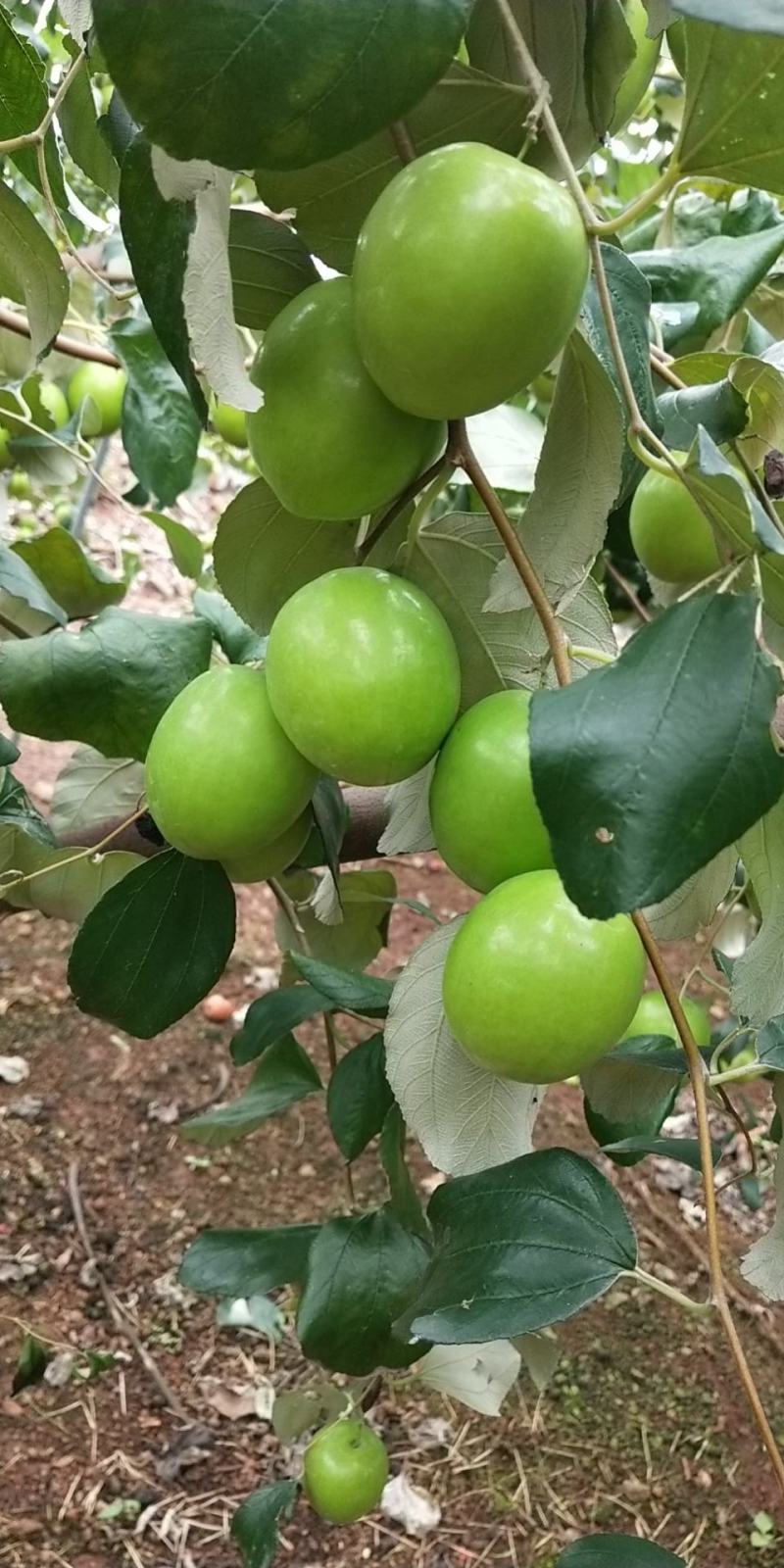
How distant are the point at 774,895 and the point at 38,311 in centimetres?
51

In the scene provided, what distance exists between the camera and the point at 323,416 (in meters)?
0.48

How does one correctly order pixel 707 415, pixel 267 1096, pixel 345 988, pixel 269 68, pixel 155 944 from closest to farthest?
1. pixel 269 68
2. pixel 707 415
3. pixel 155 944
4. pixel 345 988
5. pixel 267 1096

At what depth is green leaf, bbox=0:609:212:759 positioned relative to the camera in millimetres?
784

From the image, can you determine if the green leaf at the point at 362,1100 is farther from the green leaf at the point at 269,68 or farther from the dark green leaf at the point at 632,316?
the green leaf at the point at 269,68

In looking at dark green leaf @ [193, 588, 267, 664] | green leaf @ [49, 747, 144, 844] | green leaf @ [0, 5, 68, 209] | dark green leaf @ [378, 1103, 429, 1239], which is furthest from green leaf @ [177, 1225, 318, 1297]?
green leaf @ [0, 5, 68, 209]

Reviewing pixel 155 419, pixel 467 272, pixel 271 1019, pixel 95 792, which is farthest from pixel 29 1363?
pixel 467 272

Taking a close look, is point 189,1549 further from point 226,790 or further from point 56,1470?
point 226,790

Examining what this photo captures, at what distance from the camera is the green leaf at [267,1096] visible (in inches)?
47.6

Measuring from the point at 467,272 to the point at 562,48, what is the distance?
19 cm

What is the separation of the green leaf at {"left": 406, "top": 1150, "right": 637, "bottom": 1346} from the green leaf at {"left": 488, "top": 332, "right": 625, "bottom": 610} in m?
0.29

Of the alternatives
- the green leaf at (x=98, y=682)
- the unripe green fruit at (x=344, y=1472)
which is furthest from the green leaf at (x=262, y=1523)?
the green leaf at (x=98, y=682)

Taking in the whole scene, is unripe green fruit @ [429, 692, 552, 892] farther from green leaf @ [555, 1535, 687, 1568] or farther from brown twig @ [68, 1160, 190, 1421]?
brown twig @ [68, 1160, 190, 1421]

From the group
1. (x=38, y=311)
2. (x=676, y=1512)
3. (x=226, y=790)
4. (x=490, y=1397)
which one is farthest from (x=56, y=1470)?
(x=38, y=311)

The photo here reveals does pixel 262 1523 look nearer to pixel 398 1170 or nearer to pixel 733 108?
pixel 398 1170
